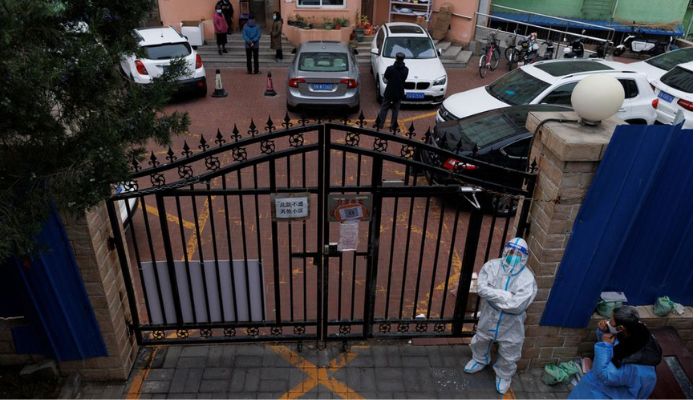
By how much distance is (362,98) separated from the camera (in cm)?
1357

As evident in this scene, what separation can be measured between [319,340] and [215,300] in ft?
3.68

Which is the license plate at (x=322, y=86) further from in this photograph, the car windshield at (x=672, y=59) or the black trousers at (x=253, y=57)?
the car windshield at (x=672, y=59)

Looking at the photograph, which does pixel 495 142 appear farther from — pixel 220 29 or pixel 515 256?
pixel 220 29

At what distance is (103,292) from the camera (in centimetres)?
413

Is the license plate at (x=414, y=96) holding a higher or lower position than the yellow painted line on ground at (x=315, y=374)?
higher

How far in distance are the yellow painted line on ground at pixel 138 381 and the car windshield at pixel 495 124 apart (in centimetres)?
543

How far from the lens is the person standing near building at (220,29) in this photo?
1520 cm

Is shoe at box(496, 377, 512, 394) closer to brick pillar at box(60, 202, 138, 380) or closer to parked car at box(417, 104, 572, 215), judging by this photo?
parked car at box(417, 104, 572, 215)

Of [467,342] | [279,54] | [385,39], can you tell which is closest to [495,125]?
[467,342]

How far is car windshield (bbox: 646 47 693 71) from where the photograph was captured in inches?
485

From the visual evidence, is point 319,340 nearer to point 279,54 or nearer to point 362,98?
point 362,98

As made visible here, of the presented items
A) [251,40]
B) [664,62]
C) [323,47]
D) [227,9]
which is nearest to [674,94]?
[664,62]

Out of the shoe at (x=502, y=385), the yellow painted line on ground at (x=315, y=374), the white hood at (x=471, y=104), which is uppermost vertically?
the white hood at (x=471, y=104)

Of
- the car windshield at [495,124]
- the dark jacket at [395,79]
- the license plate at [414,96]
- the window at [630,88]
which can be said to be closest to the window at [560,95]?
the window at [630,88]
